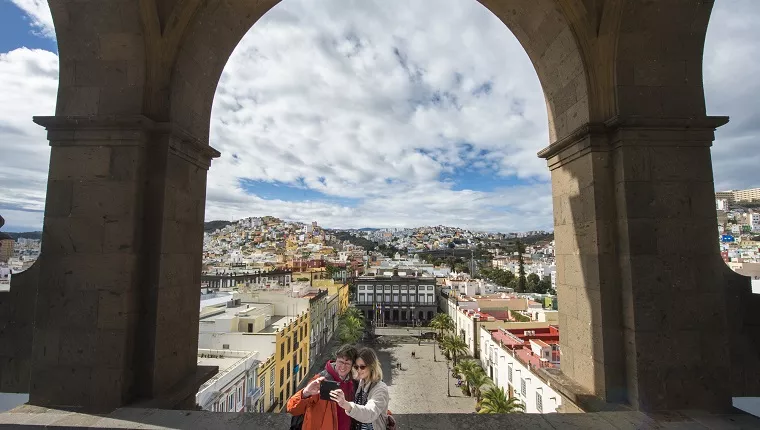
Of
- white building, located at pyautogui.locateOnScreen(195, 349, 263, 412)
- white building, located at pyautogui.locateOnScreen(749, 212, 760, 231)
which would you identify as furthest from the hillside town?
white building, located at pyautogui.locateOnScreen(749, 212, 760, 231)

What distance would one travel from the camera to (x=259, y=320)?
22688mm

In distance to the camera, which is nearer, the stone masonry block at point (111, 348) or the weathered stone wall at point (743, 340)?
the stone masonry block at point (111, 348)

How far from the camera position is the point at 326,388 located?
2312mm

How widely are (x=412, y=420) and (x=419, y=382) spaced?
27859mm

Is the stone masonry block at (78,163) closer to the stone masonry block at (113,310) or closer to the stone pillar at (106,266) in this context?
the stone pillar at (106,266)

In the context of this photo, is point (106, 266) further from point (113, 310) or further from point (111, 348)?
point (111, 348)

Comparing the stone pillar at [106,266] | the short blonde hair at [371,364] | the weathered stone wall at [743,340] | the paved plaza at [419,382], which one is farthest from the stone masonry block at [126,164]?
the paved plaza at [419,382]

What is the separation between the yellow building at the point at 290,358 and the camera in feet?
68.0

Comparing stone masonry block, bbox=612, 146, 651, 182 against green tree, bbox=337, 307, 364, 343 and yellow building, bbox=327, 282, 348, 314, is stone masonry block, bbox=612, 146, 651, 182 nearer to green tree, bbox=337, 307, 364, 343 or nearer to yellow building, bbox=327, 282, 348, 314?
green tree, bbox=337, 307, 364, 343

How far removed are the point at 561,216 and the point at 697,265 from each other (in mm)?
1257

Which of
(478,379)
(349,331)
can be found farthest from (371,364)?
(349,331)

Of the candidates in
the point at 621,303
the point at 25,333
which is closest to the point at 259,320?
the point at 25,333

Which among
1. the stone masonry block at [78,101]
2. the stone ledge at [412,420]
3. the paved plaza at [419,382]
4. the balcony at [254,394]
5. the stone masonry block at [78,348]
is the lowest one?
the paved plaza at [419,382]

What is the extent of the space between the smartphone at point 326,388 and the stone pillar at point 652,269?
8.50 feet
